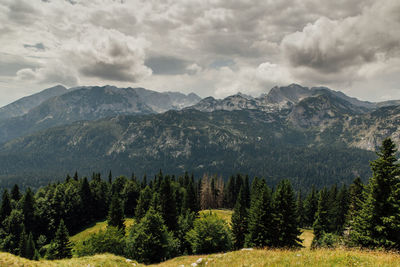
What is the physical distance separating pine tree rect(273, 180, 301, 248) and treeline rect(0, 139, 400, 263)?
0.55ft

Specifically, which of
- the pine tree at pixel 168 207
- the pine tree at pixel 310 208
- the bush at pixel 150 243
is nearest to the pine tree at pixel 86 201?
the pine tree at pixel 168 207

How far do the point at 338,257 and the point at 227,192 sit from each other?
106594 millimetres

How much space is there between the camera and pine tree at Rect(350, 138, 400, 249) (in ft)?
81.5

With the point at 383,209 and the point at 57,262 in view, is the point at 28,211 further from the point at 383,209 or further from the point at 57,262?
the point at 383,209

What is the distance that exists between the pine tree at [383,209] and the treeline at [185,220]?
0.09 m

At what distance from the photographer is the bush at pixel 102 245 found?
3791 cm

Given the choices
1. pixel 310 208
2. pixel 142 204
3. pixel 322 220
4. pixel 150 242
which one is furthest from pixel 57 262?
pixel 310 208

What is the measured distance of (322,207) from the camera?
211 feet

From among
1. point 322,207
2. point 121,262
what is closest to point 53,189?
point 121,262

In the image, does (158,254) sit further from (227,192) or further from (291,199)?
(227,192)

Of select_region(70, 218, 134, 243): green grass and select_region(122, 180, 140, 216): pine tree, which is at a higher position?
select_region(122, 180, 140, 216): pine tree

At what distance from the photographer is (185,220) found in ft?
175

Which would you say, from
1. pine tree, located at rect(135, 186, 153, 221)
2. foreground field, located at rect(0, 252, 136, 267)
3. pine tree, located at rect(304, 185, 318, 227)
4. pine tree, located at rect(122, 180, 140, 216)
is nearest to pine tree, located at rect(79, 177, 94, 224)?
pine tree, located at rect(122, 180, 140, 216)

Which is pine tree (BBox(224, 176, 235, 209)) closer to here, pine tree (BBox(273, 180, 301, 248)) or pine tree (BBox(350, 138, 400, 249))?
pine tree (BBox(273, 180, 301, 248))
